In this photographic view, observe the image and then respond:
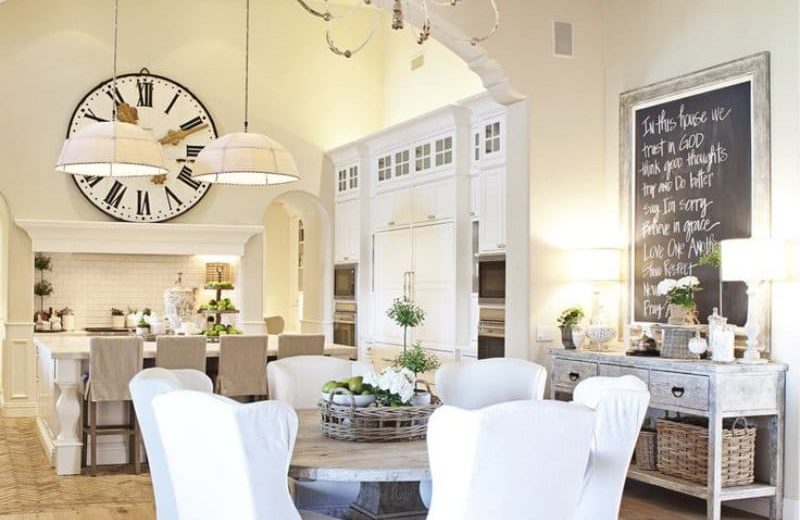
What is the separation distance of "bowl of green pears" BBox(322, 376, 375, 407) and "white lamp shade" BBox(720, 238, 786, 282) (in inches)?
98.2

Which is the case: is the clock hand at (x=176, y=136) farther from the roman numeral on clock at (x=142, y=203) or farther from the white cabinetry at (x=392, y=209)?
the white cabinetry at (x=392, y=209)

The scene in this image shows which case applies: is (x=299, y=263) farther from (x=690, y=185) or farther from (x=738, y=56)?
(x=738, y=56)

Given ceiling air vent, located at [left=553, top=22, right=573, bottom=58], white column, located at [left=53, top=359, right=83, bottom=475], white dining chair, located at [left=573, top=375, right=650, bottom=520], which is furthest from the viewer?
white column, located at [left=53, top=359, right=83, bottom=475]

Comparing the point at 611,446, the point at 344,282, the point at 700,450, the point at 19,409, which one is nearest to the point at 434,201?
the point at 344,282

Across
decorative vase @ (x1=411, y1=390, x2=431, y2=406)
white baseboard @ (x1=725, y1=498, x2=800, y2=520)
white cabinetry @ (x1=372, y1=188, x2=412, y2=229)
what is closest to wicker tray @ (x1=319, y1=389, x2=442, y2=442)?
decorative vase @ (x1=411, y1=390, x2=431, y2=406)

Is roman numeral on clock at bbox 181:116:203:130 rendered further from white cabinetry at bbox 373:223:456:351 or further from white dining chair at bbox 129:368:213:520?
white dining chair at bbox 129:368:213:520

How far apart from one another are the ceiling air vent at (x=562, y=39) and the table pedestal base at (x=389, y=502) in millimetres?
3709

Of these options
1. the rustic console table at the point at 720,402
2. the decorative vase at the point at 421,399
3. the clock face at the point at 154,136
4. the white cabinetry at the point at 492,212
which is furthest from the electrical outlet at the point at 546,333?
the clock face at the point at 154,136

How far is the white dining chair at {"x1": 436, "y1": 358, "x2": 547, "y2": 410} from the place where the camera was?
14.2 ft

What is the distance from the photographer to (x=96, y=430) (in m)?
6.86

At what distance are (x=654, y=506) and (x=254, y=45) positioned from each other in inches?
268

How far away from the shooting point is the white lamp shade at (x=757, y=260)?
16.7ft


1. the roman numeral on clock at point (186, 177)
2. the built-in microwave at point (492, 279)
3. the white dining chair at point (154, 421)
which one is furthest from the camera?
the roman numeral on clock at point (186, 177)

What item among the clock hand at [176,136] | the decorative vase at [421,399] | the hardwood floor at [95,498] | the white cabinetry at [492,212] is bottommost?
the hardwood floor at [95,498]
